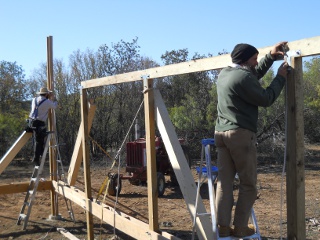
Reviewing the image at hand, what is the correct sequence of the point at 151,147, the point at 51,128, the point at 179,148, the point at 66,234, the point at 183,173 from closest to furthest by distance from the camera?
the point at 183,173, the point at 179,148, the point at 151,147, the point at 66,234, the point at 51,128

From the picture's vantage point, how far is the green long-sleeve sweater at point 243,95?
335 centimetres

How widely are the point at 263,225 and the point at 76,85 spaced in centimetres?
1250

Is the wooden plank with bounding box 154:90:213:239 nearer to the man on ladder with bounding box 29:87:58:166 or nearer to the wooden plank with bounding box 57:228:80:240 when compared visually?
the wooden plank with bounding box 57:228:80:240

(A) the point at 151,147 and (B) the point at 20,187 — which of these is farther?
(B) the point at 20,187

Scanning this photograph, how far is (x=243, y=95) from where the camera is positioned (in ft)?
11.3

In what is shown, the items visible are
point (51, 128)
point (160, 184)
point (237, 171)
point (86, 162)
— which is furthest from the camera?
point (160, 184)

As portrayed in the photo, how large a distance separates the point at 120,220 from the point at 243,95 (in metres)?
2.87

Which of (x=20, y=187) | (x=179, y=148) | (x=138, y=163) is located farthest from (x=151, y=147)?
(x=138, y=163)

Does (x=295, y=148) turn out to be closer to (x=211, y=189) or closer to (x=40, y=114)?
(x=211, y=189)

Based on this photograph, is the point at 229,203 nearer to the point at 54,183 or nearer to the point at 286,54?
the point at 286,54

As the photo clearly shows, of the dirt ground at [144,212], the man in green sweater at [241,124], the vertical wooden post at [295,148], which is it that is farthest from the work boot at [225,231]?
the dirt ground at [144,212]

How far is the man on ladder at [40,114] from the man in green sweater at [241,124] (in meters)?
5.54

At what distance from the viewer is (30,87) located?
20.2 metres

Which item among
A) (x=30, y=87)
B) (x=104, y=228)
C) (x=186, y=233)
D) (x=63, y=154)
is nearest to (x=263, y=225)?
(x=186, y=233)
